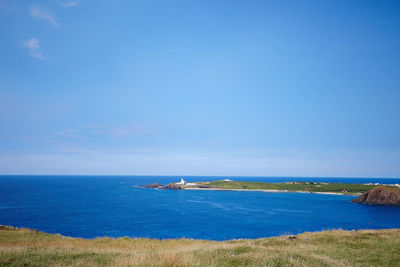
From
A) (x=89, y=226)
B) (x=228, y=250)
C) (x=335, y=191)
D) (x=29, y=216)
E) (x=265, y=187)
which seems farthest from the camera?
(x=265, y=187)

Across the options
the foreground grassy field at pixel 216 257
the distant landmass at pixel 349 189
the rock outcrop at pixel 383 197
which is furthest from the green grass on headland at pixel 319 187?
the foreground grassy field at pixel 216 257

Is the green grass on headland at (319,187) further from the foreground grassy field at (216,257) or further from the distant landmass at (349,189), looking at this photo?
the foreground grassy field at (216,257)

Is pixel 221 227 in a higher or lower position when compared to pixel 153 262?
lower

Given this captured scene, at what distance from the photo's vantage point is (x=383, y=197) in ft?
354

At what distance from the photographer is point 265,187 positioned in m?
192

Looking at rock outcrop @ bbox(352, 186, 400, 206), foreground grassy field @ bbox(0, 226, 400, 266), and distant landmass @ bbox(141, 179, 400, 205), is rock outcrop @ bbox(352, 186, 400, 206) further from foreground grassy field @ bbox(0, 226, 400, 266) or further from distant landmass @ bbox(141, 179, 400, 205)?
foreground grassy field @ bbox(0, 226, 400, 266)

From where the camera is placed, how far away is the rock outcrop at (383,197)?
105m

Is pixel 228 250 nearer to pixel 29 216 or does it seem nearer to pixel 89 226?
pixel 89 226

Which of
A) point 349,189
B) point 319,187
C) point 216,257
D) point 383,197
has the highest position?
point 216,257

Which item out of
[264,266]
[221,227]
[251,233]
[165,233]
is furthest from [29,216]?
[264,266]

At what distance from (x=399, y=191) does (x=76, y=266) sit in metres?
136

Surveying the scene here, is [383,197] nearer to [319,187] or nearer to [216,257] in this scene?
[319,187]

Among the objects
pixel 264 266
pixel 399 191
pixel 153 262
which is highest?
A: pixel 153 262

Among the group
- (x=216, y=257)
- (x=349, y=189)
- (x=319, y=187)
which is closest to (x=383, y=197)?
(x=349, y=189)
